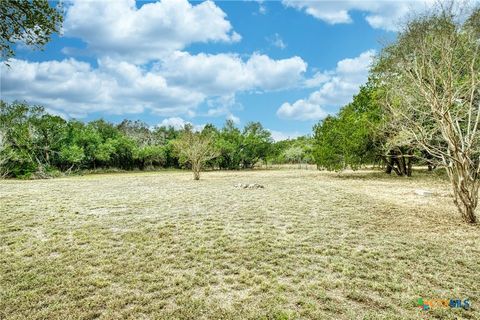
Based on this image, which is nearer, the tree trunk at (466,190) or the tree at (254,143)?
the tree trunk at (466,190)

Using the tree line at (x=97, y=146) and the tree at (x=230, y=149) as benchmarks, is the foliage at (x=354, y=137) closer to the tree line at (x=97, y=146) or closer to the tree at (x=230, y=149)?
the tree line at (x=97, y=146)

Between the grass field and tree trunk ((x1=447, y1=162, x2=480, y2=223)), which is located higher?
tree trunk ((x1=447, y1=162, x2=480, y2=223))

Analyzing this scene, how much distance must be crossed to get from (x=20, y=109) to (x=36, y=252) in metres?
40.1

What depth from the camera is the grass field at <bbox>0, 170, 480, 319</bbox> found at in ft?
12.6

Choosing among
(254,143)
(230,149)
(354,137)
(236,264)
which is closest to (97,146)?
(230,149)

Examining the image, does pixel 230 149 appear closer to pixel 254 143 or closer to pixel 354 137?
pixel 254 143

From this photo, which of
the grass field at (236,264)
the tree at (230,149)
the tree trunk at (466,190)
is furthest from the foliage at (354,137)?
the tree at (230,149)

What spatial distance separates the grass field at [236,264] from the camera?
12.6 feet

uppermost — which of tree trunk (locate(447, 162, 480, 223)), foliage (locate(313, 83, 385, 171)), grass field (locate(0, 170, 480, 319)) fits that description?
foliage (locate(313, 83, 385, 171))

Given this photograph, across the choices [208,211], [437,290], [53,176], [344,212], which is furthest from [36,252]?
[53,176]

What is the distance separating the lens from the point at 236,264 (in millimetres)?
5359

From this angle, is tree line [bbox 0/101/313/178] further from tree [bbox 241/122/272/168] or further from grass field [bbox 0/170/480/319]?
grass field [bbox 0/170/480/319]

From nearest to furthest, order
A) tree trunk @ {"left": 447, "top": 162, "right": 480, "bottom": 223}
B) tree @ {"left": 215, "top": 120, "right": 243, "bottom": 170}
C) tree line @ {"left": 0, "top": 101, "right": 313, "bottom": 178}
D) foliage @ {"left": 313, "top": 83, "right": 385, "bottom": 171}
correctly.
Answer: tree trunk @ {"left": 447, "top": 162, "right": 480, "bottom": 223} → foliage @ {"left": 313, "top": 83, "right": 385, "bottom": 171} → tree line @ {"left": 0, "top": 101, "right": 313, "bottom": 178} → tree @ {"left": 215, "top": 120, "right": 243, "bottom": 170}

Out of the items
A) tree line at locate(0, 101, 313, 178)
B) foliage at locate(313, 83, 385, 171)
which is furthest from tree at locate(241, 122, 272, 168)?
foliage at locate(313, 83, 385, 171)
